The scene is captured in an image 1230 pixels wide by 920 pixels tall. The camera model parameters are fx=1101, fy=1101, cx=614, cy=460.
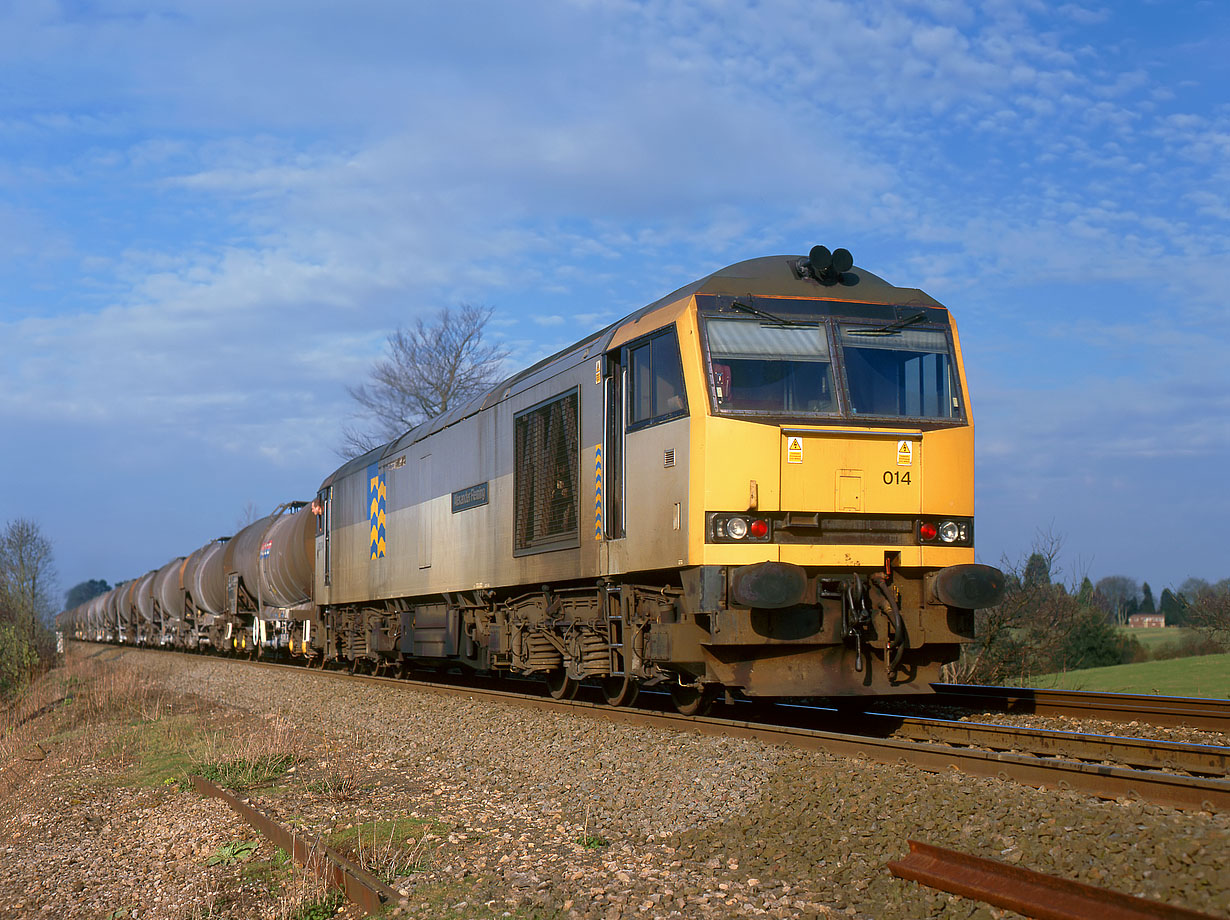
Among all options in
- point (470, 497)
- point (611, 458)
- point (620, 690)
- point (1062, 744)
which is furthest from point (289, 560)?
point (1062, 744)

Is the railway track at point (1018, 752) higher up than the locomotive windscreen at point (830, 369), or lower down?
lower down

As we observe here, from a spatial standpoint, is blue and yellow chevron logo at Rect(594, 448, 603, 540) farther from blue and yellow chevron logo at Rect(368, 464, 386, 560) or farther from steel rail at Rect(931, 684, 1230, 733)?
blue and yellow chevron logo at Rect(368, 464, 386, 560)

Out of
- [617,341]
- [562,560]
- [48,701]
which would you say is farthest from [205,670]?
[617,341]

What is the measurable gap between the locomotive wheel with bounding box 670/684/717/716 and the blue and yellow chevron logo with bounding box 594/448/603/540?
162 centimetres

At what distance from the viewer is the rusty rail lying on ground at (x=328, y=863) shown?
211 inches

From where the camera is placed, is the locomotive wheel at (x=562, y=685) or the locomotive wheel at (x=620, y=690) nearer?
the locomotive wheel at (x=620, y=690)

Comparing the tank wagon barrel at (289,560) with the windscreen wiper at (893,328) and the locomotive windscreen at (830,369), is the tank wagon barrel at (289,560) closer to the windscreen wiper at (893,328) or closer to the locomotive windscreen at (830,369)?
the locomotive windscreen at (830,369)

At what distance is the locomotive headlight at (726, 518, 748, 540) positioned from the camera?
8.34 metres

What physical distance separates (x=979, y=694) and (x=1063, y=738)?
4.14m

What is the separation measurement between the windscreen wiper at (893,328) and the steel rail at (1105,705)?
12.3 feet

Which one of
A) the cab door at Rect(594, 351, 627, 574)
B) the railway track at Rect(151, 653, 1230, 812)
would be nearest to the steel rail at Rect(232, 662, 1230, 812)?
the railway track at Rect(151, 653, 1230, 812)

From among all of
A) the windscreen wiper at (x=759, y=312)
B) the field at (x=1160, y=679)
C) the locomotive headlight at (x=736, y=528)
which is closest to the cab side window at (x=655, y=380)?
the windscreen wiper at (x=759, y=312)

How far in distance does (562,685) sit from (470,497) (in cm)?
289

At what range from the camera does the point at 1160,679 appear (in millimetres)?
16422
